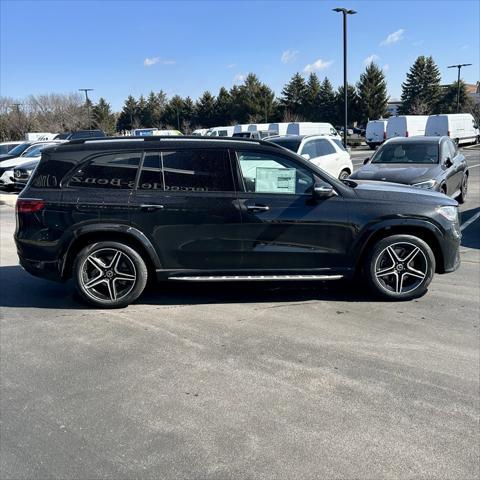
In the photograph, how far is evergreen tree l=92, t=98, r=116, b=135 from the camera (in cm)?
9056

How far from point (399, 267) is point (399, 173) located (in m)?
4.69

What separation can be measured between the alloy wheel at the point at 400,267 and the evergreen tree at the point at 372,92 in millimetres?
68595

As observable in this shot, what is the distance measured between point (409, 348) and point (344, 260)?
1.33 meters

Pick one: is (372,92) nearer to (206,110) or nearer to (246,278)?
(206,110)

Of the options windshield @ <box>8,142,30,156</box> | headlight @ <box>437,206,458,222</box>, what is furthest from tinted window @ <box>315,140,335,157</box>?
windshield @ <box>8,142,30,156</box>

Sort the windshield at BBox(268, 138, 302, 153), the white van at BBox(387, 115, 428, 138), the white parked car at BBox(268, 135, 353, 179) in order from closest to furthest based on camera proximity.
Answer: the windshield at BBox(268, 138, 302, 153) < the white parked car at BBox(268, 135, 353, 179) < the white van at BBox(387, 115, 428, 138)

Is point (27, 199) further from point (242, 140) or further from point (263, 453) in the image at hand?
point (263, 453)

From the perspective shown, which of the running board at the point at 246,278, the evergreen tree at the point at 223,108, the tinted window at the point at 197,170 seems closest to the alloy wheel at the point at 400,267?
the running board at the point at 246,278

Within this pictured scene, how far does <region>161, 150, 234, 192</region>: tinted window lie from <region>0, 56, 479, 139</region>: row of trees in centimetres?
6157

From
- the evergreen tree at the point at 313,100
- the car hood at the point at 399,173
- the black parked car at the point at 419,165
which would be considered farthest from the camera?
the evergreen tree at the point at 313,100

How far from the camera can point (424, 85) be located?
74.1 metres

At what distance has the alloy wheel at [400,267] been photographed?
5.35m

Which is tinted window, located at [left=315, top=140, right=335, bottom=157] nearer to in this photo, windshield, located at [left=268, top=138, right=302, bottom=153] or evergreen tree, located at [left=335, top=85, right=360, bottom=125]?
windshield, located at [left=268, top=138, right=302, bottom=153]

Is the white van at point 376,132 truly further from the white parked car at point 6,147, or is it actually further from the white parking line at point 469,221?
the white parking line at point 469,221
